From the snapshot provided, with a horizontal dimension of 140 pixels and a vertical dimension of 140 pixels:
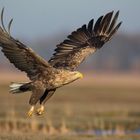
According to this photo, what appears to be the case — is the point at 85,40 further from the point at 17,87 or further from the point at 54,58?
the point at 17,87

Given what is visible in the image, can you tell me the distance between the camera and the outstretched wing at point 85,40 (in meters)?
17.0

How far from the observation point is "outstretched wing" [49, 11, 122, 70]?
17.0 meters

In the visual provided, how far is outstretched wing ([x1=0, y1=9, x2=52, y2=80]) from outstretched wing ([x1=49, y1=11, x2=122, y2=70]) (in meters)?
0.94

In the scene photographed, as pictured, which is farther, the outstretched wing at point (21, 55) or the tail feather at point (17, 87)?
the tail feather at point (17, 87)

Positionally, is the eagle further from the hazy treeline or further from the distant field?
the hazy treeline

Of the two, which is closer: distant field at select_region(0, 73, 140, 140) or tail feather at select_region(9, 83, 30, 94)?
tail feather at select_region(9, 83, 30, 94)

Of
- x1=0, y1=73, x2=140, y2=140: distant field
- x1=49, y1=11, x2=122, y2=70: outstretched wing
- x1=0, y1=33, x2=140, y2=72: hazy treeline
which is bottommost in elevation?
x1=0, y1=73, x2=140, y2=140: distant field

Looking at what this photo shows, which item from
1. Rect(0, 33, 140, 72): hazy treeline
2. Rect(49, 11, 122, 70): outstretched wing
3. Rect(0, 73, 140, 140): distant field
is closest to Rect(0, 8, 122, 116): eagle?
Rect(49, 11, 122, 70): outstretched wing

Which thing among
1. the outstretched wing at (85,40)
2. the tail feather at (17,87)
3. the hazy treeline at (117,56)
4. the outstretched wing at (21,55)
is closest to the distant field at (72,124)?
the tail feather at (17,87)

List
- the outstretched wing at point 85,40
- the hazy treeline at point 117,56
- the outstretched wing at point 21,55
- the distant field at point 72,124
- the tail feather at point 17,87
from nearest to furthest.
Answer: the outstretched wing at point 21,55, the tail feather at point 17,87, the outstretched wing at point 85,40, the distant field at point 72,124, the hazy treeline at point 117,56

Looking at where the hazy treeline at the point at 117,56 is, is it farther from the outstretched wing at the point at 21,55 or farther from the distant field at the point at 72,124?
the outstretched wing at the point at 21,55

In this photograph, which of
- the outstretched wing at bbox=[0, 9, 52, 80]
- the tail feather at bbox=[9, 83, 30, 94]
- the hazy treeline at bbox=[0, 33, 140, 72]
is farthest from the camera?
the hazy treeline at bbox=[0, 33, 140, 72]

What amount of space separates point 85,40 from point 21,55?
2509 millimetres

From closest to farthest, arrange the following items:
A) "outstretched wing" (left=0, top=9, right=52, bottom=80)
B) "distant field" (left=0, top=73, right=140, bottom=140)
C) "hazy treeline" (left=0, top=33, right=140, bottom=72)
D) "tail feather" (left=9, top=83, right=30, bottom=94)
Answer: "outstretched wing" (left=0, top=9, right=52, bottom=80), "tail feather" (left=9, top=83, right=30, bottom=94), "distant field" (left=0, top=73, right=140, bottom=140), "hazy treeline" (left=0, top=33, right=140, bottom=72)
